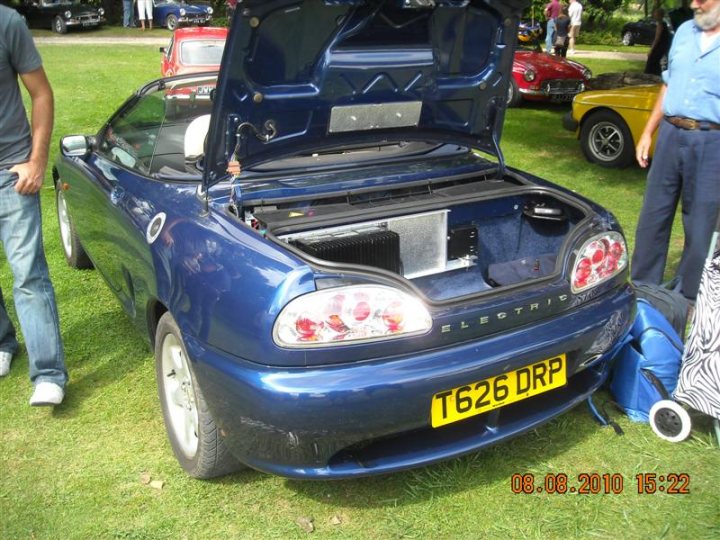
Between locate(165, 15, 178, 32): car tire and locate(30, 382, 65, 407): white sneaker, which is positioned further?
locate(165, 15, 178, 32): car tire

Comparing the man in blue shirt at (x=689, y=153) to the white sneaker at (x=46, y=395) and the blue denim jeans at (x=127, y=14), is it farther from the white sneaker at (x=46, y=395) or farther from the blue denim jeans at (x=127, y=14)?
the blue denim jeans at (x=127, y=14)

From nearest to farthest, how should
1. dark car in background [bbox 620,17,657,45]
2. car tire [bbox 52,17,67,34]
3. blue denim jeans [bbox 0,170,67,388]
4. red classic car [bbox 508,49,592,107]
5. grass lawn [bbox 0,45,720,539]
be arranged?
grass lawn [bbox 0,45,720,539] → blue denim jeans [bbox 0,170,67,388] → red classic car [bbox 508,49,592,107] → car tire [bbox 52,17,67,34] → dark car in background [bbox 620,17,657,45]

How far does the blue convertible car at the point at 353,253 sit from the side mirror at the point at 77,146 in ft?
0.81

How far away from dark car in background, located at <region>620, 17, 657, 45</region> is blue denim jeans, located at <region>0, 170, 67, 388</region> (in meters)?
27.7

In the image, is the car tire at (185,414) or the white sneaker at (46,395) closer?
the car tire at (185,414)

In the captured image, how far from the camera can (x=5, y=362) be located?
3564 mm

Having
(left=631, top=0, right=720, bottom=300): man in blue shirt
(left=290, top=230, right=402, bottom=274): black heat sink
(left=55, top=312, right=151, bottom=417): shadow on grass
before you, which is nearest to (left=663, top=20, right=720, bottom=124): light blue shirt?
(left=631, top=0, right=720, bottom=300): man in blue shirt

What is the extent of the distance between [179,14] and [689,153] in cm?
2566

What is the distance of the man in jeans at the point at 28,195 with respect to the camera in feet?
9.68

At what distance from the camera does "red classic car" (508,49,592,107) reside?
11.3m

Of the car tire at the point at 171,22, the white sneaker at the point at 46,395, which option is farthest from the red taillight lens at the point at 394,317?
the car tire at the point at 171,22

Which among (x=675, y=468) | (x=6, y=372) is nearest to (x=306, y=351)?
(x=675, y=468)

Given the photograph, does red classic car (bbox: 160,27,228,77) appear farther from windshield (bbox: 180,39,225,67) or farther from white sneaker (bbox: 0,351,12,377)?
white sneaker (bbox: 0,351,12,377)

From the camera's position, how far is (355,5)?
2.67 meters
